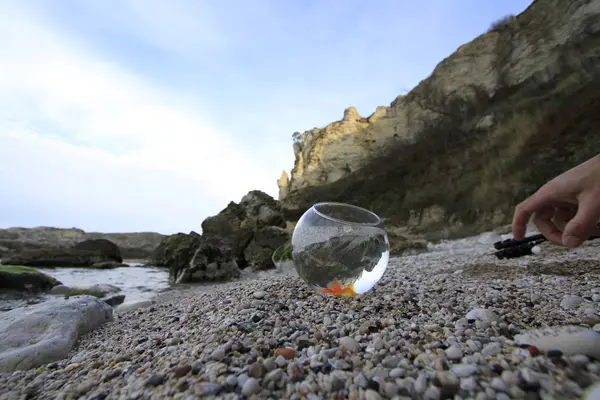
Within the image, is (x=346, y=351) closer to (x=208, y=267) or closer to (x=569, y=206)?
(x=569, y=206)

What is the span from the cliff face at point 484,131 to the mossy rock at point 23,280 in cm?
1429

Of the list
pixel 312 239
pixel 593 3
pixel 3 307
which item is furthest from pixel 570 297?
pixel 593 3

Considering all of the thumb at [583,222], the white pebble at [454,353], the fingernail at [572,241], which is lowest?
the white pebble at [454,353]

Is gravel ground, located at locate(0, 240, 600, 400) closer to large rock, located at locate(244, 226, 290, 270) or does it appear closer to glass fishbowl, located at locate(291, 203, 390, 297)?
glass fishbowl, located at locate(291, 203, 390, 297)

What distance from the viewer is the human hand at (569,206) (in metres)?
1.60

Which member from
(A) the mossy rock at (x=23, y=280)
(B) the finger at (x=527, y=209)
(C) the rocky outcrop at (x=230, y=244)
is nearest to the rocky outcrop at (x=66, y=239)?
(C) the rocky outcrop at (x=230, y=244)

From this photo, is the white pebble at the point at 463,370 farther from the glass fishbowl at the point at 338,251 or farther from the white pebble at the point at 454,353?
the glass fishbowl at the point at 338,251

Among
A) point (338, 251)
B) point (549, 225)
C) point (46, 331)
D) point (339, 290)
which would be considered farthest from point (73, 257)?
point (549, 225)

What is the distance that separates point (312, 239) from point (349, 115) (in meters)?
24.5

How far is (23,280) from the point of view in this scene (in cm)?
600

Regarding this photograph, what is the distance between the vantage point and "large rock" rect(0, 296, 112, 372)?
199cm

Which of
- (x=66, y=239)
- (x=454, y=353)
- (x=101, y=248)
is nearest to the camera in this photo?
(x=454, y=353)

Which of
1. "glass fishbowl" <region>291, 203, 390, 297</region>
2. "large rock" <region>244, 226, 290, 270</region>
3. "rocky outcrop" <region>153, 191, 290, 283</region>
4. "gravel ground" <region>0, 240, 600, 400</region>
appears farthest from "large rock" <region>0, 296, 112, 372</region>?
"large rock" <region>244, 226, 290, 270</region>

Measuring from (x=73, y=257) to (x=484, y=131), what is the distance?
20.1 m
